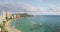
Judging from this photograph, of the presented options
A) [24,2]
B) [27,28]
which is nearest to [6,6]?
[24,2]

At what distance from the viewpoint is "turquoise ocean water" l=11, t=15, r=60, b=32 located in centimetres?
126

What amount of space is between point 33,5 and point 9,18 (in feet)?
1.03

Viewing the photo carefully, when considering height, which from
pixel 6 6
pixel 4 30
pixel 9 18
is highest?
pixel 6 6

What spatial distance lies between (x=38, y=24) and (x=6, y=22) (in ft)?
1.19

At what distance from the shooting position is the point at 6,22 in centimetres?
127

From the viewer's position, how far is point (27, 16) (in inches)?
50.6

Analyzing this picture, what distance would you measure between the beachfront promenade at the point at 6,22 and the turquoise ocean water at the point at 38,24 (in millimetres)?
42

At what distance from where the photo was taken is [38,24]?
50.0 inches

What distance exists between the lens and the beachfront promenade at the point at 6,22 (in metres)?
1.26

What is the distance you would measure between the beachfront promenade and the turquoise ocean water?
0.04 m

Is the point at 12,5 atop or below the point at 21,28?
atop

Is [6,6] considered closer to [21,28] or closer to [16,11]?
[16,11]

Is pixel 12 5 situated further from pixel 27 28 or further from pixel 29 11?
pixel 27 28

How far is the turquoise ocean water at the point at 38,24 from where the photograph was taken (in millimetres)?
1258
